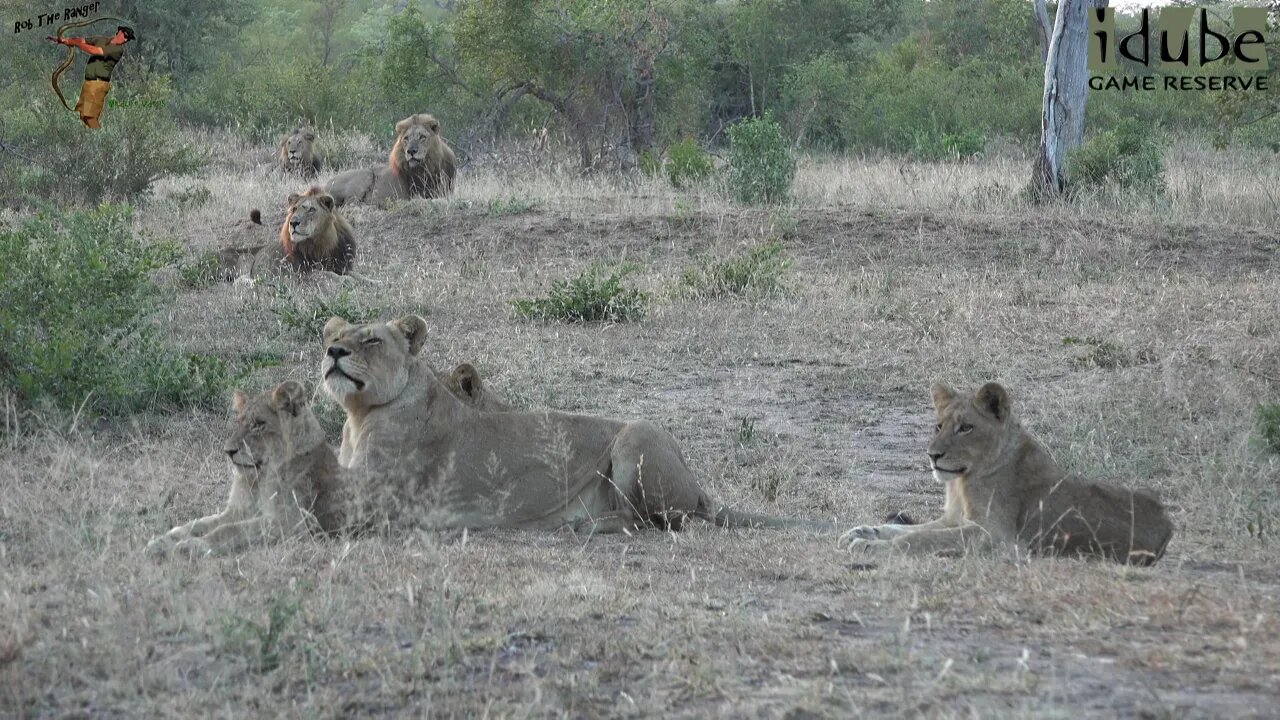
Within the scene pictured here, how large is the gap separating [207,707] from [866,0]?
3504 cm

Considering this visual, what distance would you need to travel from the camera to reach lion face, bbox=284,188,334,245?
1566 centimetres

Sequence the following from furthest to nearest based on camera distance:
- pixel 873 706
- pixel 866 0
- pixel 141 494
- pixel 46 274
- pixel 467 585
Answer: pixel 866 0 < pixel 46 274 < pixel 141 494 < pixel 467 585 < pixel 873 706

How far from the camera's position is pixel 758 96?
110ft

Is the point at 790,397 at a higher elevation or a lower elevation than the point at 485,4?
lower

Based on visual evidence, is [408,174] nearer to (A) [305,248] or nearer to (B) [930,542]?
(A) [305,248]

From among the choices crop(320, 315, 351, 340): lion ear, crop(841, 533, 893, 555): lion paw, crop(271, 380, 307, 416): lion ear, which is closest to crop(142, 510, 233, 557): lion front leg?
crop(271, 380, 307, 416): lion ear

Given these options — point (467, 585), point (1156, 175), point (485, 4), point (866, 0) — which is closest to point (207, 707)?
point (467, 585)

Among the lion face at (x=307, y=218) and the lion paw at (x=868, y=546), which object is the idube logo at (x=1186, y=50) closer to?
the lion face at (x=307, y=218)

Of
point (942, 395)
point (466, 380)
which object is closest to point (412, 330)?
point (466, 380)

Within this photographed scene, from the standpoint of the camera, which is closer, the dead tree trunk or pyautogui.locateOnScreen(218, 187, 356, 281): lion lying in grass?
pyautogui.locateOnScreen(218, 187, 356, 281): lion lying in grass

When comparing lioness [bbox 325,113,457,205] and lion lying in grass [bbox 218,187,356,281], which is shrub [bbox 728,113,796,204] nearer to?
lioness [bbox 325,113,457,205]

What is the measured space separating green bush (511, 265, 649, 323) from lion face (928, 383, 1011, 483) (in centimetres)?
620

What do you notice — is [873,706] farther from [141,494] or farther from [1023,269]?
[1023,269]

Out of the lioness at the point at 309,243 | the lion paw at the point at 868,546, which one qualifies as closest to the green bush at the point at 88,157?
the lioness at the point at 309,243
